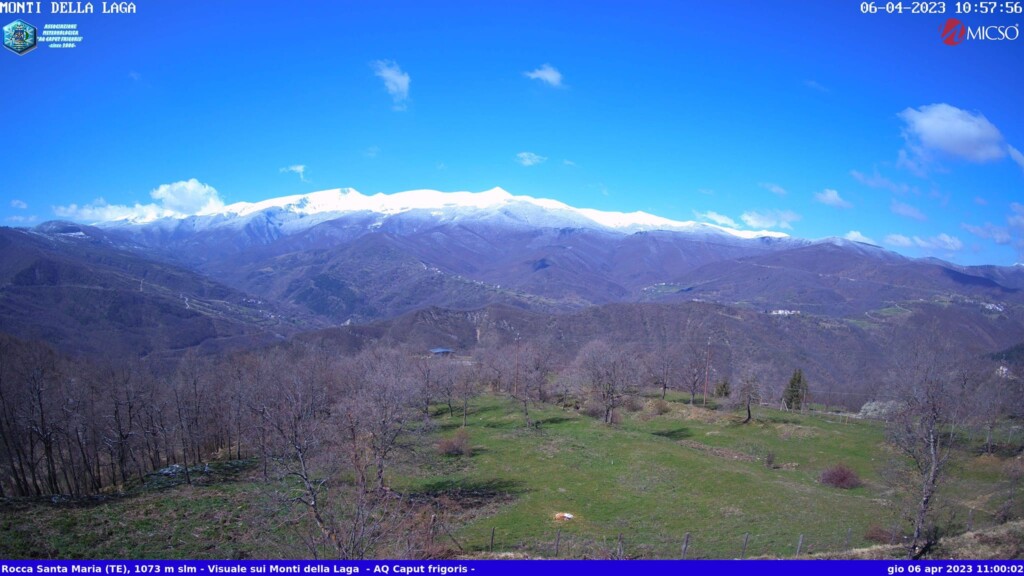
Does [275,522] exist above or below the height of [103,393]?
below

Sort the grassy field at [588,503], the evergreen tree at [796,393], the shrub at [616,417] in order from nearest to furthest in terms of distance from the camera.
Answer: the grassy field at [588,503]
the shrub at [616,417]
the evergreen tree at [796,393]

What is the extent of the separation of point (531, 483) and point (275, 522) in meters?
17.4

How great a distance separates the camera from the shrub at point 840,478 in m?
36.2

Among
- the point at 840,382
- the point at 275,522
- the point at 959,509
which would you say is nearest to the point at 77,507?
the point at 275,522

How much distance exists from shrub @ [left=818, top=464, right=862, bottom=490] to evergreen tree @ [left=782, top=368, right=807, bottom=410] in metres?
40.3

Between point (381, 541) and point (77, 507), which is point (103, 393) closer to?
point (77, 507)

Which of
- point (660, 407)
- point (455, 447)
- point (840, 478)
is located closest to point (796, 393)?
point (660, 407)

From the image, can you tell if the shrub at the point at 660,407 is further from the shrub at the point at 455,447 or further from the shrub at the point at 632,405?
the shrub at the point at 455,447

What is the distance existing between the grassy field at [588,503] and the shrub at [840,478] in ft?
2.21

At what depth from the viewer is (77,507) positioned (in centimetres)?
2927

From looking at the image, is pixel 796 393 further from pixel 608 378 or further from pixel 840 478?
pixel 840 478

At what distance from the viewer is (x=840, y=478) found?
36688 mm

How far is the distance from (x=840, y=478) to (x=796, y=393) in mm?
43727

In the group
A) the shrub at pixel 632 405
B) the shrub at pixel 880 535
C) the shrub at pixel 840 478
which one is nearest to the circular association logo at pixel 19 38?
the shrub at pixel 880 535
